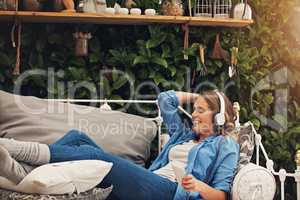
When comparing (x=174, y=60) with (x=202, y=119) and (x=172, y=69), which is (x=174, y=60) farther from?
(x=202, y=119)

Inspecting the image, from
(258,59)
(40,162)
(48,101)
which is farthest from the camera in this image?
(258,59)

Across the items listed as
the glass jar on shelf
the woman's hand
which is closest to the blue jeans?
the woman's hand

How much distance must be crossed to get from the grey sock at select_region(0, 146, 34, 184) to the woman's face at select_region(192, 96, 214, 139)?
84 cm

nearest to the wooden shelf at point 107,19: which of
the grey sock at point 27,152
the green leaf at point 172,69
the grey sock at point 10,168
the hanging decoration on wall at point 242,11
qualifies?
the hanging decoration on wall at point 242,11

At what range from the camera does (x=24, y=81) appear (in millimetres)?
2590

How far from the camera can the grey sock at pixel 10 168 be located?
1528 millimetres

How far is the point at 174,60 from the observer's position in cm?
272

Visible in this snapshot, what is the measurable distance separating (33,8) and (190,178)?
1.23 meters

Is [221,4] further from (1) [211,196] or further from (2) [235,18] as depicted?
(1) [211,196]

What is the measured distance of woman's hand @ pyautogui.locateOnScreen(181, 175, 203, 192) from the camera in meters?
1.79

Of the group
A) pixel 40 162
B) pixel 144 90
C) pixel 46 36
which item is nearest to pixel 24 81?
pixel 46 36

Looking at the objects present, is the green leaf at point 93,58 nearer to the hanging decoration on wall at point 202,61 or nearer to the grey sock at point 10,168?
the hanging decoration on wall at point 202,61

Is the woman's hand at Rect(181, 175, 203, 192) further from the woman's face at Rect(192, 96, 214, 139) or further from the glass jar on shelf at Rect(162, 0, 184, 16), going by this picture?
the glass jar on shelf at Rect(162, 0, 184, 16)

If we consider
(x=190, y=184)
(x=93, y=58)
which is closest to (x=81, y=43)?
(x=93, y=58)
